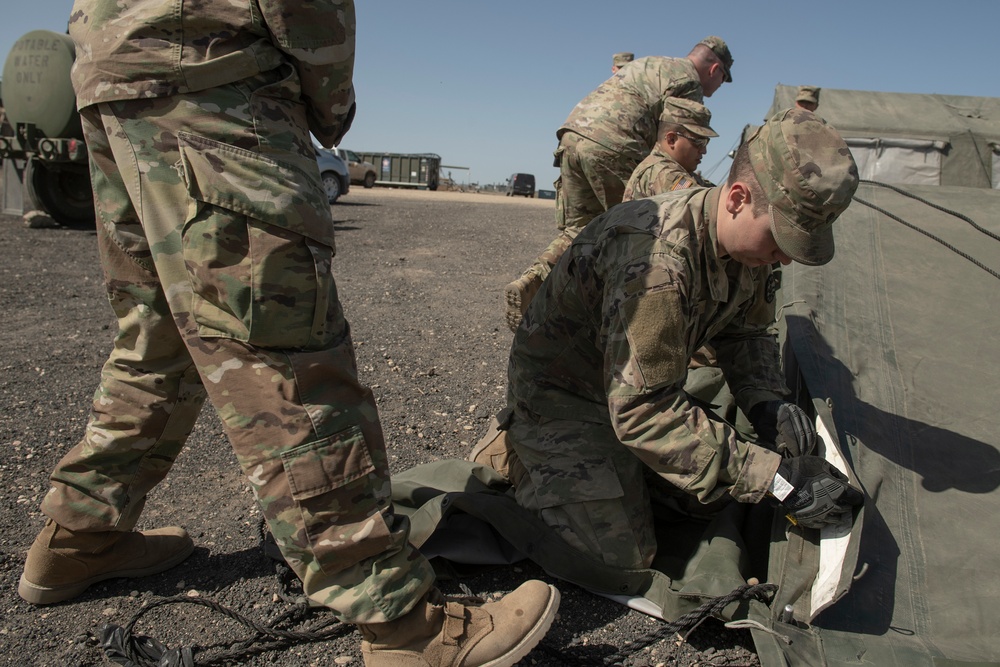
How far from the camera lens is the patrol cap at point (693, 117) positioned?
3.92m

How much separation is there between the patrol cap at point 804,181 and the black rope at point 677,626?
85 centimetres

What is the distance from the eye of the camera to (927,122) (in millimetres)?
4965

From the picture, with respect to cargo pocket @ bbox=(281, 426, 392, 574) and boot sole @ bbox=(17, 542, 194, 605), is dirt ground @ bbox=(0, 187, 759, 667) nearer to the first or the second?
boot sole @ bbox=(17, 542, 194, 605)

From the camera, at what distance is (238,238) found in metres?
1.55

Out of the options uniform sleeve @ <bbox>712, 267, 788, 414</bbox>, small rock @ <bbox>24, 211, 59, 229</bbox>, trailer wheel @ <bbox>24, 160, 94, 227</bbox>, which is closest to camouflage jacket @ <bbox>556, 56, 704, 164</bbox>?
uniform sleeve @ <bbox>712, 267, 788, 414</bbox>

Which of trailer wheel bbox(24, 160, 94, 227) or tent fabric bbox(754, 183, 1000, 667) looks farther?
trailer wheel bbox(24, 160, 94, 227)

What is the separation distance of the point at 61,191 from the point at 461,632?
917cm

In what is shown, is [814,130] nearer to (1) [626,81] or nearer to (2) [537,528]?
(2) [537,528]

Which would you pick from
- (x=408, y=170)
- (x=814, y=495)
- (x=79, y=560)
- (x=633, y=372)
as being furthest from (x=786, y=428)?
(x=408, y=170)

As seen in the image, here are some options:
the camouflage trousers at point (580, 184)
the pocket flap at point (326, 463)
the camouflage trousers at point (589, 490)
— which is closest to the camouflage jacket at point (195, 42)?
the pocket flap at point (326, 463)

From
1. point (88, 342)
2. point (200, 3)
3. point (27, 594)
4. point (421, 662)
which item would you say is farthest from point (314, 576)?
point (88, 342)

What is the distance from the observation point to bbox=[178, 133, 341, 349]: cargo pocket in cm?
154

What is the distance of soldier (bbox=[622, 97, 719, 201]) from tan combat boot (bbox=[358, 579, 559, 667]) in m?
2.41

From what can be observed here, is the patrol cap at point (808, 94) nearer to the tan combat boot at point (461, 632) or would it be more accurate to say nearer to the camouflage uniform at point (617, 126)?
the camouflage uniform at point (617, 126)
